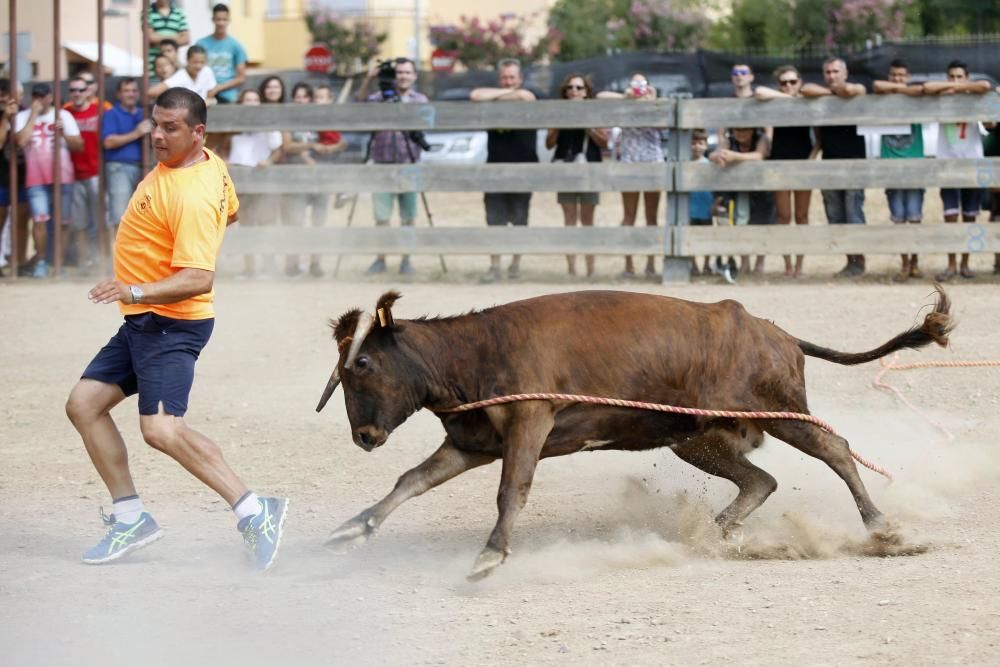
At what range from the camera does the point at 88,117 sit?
14.5m

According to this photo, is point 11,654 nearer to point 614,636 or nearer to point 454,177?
point 614,636

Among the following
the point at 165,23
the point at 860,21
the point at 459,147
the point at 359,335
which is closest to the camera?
the point at 359,335

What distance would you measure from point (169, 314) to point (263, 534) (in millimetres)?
971

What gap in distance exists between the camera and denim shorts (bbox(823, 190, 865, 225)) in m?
13.5

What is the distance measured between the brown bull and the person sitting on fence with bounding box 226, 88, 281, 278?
8.69 metres

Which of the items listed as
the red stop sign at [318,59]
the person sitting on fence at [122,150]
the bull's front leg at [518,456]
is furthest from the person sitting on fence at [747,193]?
the red stop sign at [318,59]

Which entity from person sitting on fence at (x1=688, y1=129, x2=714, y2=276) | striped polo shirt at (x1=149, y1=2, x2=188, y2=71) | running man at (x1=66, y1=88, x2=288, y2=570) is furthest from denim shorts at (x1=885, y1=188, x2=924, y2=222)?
running man at (x1=66, y1=88, x2=288, y2=570)

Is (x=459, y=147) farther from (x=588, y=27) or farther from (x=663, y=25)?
(x=588, y=27)

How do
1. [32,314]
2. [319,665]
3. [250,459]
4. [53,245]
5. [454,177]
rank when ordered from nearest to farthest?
[319,665]
[250,459]
[32,314]
[454,177]
[53,245]

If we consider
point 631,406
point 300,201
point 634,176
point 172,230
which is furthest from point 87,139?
point 631,406

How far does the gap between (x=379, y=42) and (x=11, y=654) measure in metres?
35.0

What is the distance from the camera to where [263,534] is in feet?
19.0

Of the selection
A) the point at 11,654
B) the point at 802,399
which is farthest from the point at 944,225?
the point at 11,654

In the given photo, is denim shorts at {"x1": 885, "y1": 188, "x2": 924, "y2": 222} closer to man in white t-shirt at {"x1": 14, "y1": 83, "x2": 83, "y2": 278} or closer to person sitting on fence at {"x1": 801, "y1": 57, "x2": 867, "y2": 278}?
A: person sitting on fence at {"x1": 801, "y1": 57, "x2": 867, "y2": 278}
